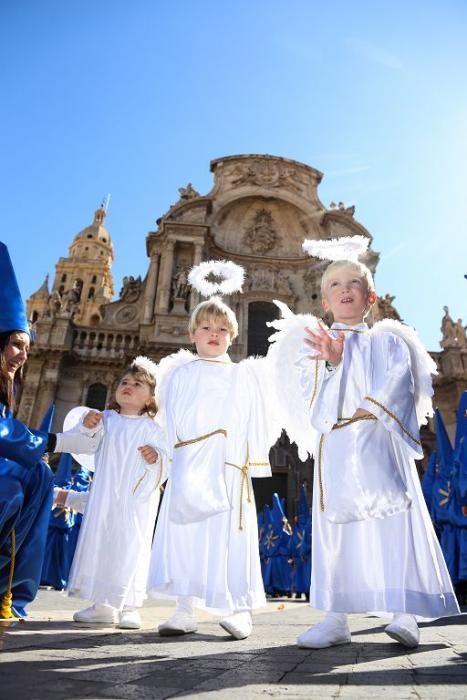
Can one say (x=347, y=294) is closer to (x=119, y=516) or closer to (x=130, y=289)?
(x=119, y=516)

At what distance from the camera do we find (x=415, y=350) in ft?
10.6

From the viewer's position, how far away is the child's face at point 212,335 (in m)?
3.85

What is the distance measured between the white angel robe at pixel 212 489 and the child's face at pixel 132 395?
645 millimetres

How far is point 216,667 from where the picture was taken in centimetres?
190

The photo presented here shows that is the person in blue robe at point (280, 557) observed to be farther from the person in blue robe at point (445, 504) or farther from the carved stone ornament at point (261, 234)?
the carved stone ornament at point (261, 234)

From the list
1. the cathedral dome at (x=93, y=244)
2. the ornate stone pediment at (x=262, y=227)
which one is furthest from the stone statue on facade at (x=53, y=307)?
the cathedral dome at (x=93, y=244)

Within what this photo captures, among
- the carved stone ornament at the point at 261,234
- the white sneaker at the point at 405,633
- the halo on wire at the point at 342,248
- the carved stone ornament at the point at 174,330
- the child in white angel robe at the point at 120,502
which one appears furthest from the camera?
the carved stone ornament at the point at 261,234

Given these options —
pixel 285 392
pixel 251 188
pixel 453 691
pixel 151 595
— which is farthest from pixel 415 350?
pixel 251 188

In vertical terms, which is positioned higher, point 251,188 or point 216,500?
point 251,188

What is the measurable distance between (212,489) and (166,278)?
60.8 ft

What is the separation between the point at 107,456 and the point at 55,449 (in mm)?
597

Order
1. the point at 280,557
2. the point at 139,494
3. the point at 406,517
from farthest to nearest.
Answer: the point at 280,557 → the point at 139,494 → the point at 406,517

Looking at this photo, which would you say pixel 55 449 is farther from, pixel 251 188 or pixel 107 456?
pixel 251 188

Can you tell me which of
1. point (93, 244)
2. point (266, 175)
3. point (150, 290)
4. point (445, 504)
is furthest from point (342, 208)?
point (93, 244)
